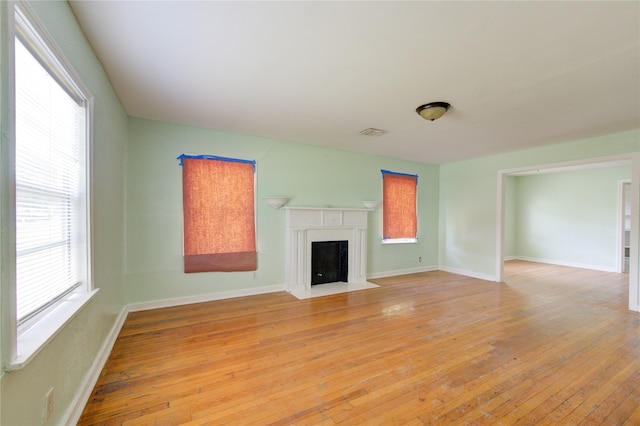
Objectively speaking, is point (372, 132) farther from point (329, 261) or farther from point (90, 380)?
point (90, 380)

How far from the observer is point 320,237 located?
4.73m

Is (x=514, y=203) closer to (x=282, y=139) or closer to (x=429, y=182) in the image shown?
(x=429, y=182)

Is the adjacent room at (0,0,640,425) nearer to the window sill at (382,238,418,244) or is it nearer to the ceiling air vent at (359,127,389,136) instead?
the ceiling air vent at (359,127,389,136)

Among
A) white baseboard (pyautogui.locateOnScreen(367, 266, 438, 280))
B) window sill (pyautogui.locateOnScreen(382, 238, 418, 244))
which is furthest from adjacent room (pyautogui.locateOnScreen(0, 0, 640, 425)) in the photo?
window sill (pyautogui.locateOnScreen(382, 238, 418, 244))

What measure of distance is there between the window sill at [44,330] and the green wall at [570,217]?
372 inches

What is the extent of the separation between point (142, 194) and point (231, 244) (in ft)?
4.32

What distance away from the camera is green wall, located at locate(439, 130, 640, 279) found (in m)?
4.59

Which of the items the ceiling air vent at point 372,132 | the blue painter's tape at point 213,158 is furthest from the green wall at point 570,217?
the blue painter's tape at point 213,158

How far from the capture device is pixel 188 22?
1.76 m

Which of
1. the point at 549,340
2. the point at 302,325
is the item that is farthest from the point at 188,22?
the point at 549,340

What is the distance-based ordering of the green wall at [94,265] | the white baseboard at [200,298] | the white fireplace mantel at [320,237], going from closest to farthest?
the green wall at [94,265] < the white baseboard at [200,298] < the white fireplace mantel at [320,237]

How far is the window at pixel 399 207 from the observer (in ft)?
18.6

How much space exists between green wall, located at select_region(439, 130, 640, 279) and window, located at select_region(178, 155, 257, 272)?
4.44 metres

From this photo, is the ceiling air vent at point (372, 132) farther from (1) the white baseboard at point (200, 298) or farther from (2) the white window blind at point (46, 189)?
(2) the white window blind at point (46, 189)
